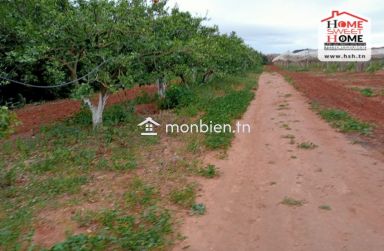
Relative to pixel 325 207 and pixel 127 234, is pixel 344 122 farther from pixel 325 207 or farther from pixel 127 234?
pixel 127 234

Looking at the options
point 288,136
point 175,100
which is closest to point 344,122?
point 288,136

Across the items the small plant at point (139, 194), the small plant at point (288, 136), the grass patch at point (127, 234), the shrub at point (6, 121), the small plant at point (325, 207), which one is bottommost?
the small plant at point (325, 207)

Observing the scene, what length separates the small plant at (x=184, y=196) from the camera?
4699mm

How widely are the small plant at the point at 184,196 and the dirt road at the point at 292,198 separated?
0.19 meters

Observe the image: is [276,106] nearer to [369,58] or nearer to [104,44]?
[104,44]

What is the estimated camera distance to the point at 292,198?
188 inches

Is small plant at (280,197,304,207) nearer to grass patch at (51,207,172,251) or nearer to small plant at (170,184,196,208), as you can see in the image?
small plant at (170,184,196,208)

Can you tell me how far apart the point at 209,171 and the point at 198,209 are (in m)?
1.29

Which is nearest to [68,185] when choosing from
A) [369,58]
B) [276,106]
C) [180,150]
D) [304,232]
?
[180,150]

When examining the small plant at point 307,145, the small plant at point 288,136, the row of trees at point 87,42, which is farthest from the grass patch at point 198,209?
the small plant at point 288,136

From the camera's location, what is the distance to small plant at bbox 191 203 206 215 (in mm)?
4461

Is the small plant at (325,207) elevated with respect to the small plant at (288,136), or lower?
lower

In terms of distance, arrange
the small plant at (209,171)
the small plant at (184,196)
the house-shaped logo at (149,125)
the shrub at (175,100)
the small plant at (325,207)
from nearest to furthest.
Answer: the small plant at (325,207) < the small plant at (184,196) < the small plant at (209,171) < the house-shaped logo at (149,125) < the shrub at (175,100)

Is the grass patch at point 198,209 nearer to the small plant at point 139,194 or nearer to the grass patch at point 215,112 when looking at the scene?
the small plant at point 139,194
